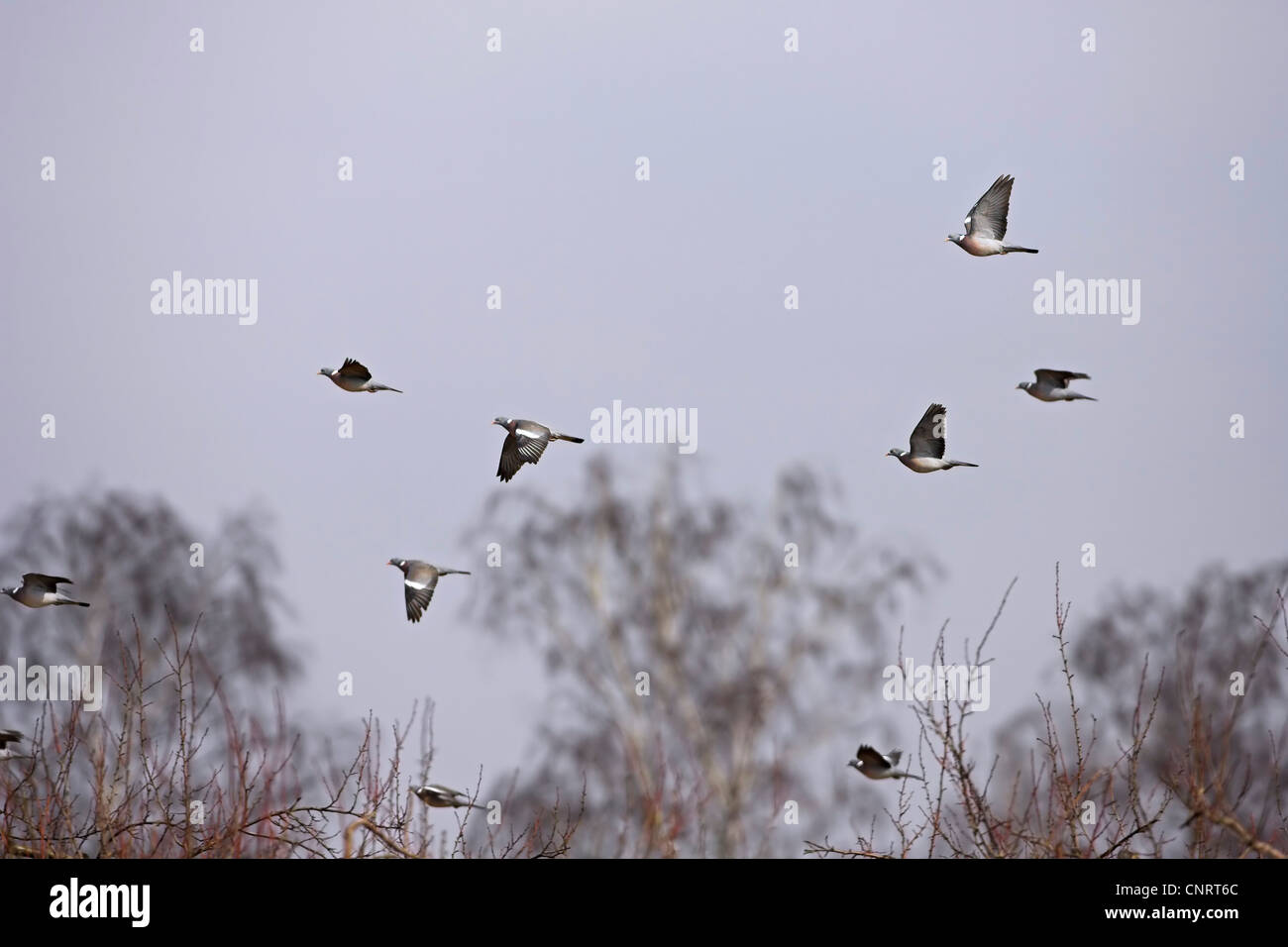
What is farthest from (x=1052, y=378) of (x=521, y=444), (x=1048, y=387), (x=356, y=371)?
(x=356, y=371)

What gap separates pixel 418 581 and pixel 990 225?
4.16 meters

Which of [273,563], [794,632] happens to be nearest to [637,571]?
[794,632]

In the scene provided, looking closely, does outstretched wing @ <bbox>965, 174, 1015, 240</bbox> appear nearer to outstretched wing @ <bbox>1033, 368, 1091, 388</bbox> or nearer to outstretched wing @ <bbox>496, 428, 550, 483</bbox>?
outstretched wing @ <bbox>1033, 368, 1091, 388</bbox>

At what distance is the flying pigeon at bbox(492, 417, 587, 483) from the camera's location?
9.85 meters

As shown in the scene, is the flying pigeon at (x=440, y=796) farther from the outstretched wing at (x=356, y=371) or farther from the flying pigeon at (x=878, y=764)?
the outstretched wing at (x=356, y=371)

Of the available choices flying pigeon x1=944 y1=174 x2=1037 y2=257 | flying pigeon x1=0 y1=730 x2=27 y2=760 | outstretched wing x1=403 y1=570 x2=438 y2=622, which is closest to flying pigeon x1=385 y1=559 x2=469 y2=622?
outstretched wing x1=403 y1=570 x2=438 y2=622

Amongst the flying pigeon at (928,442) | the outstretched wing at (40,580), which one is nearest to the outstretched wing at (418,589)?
the outstretched wing at (40,580)

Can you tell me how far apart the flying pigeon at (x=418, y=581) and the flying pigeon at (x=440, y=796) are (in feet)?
5.76

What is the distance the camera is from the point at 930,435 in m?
10.3

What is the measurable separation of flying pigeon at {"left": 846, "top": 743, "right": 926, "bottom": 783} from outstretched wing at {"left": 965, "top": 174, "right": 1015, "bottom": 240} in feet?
13.3

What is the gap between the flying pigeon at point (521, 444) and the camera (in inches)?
388

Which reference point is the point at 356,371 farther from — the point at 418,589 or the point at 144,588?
the point at 144,588
